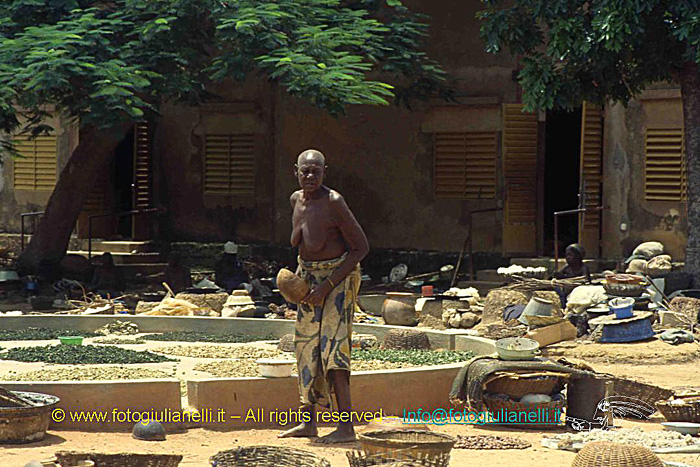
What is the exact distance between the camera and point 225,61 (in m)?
17.5

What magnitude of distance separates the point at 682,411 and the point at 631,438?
98 cm

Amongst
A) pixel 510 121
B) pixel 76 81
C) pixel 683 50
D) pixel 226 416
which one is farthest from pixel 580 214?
pixel 226 416

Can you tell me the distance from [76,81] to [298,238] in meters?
9.43

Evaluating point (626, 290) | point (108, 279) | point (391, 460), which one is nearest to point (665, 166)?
point (626, 290)

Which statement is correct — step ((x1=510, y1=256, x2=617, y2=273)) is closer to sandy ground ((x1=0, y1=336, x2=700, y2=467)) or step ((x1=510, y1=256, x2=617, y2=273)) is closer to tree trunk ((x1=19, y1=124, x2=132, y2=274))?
tree trunk ((x1=19, y1=124, x2=132, y2=274))

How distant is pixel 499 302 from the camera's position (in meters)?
15.1

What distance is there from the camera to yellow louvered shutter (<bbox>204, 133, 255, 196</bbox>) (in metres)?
22.3

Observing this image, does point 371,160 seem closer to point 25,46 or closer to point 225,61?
point 225,61

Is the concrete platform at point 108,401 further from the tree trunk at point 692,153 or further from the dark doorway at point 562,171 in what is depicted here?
the dark doorway at point 562,171

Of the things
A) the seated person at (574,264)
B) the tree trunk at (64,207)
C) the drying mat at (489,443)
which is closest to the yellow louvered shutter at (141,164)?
the tree trunk at (64,207)

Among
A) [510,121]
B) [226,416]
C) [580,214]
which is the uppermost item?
[510,121]

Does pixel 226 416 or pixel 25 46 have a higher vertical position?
pixel 25 46

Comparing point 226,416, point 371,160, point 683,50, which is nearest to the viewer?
point 226,416

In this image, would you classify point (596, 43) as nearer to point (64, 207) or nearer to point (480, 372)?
point (480, 372)
